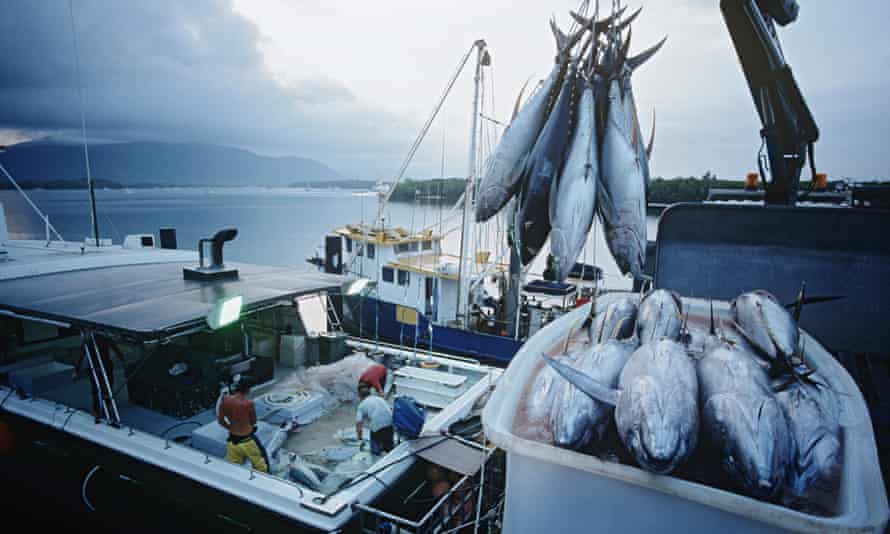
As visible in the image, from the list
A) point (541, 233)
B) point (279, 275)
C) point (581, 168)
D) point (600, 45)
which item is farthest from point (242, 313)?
point (600, 45)

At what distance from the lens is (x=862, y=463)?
6.17ft

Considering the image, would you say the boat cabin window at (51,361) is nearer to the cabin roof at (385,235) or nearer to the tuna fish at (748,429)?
Answer: the tuna fish at (748,429)

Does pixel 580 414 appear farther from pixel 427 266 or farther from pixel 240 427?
pixel 427 266

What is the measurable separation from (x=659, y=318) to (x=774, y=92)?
5.21 metres

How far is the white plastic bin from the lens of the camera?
5.32ft

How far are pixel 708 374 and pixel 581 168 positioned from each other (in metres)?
1.87

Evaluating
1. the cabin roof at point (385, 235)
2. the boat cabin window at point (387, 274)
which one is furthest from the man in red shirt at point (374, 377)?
the boat cabin window at point (387, 274)

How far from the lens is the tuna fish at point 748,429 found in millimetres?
1707

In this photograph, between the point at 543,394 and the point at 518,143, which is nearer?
the point at 543,394

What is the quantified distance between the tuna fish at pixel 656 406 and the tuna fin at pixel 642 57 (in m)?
2.83

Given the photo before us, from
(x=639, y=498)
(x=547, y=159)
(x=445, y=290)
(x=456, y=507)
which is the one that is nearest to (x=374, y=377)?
(x=456, y=507)

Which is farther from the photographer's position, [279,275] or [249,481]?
[279,275]

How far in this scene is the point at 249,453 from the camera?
484cm

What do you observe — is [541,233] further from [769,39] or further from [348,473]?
[769,39]
